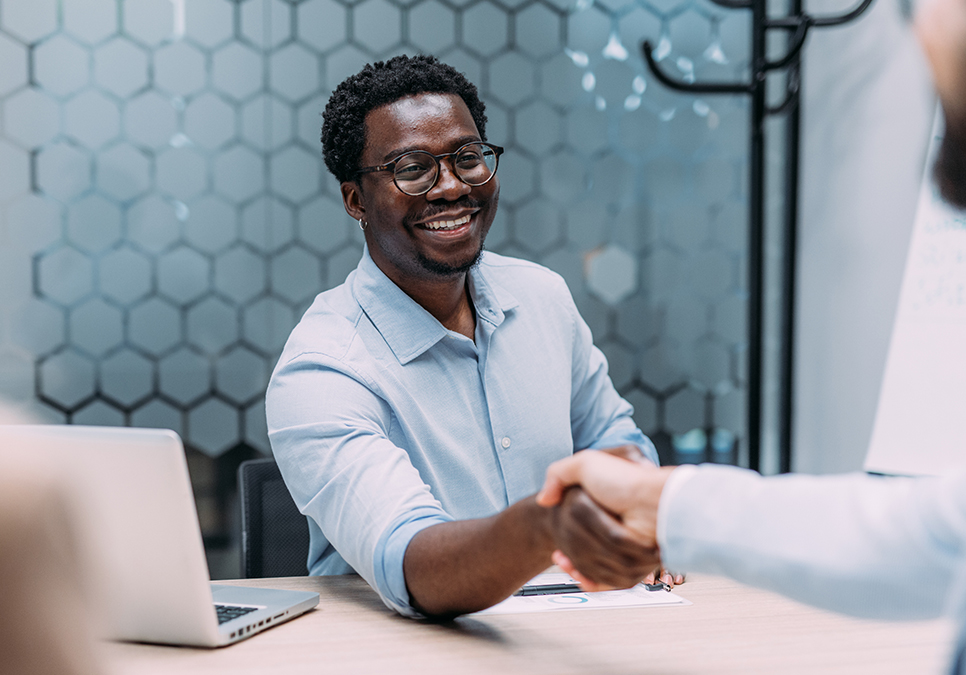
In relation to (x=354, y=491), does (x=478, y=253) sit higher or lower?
higher

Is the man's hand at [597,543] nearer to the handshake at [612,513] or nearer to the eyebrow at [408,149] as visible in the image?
the handshake at [612,513]

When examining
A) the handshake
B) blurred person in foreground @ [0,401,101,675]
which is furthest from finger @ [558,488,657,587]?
blurred person in foreground @ [0,401,101,675]

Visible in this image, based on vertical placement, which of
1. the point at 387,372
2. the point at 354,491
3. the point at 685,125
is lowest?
the point at 354,491

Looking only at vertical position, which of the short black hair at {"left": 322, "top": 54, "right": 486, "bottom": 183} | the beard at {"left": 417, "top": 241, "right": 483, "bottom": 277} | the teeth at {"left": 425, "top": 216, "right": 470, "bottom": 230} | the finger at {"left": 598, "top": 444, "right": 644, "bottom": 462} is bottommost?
the finger at {"left": 598, "top": 444, "right": 644, "bottom": 462}

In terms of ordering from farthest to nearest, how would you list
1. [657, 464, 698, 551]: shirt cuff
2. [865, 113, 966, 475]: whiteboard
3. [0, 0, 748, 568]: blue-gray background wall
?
[0, 0, 748, 568]: blue-gray background wall
[865, 113, 966, 475]: whiteboard
[657, 464, 698, 551]: shirt cuff

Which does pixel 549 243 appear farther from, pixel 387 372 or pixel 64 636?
pixel 64 636

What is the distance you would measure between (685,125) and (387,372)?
1.75 metres

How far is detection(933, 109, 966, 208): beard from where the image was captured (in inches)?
25.4

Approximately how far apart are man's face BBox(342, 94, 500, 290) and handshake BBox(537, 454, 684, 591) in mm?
653

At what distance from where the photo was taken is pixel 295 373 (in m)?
1.34

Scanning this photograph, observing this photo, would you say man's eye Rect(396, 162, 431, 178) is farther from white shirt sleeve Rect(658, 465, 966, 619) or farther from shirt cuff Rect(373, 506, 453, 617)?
white shirt sleeve Rect(658, 465, 966, 619)

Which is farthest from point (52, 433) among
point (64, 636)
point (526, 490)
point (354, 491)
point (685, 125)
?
point (685, 125)

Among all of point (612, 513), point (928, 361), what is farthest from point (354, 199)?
point (928, 361)

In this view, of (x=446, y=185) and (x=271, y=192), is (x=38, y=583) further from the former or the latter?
(x=271, y=192)
